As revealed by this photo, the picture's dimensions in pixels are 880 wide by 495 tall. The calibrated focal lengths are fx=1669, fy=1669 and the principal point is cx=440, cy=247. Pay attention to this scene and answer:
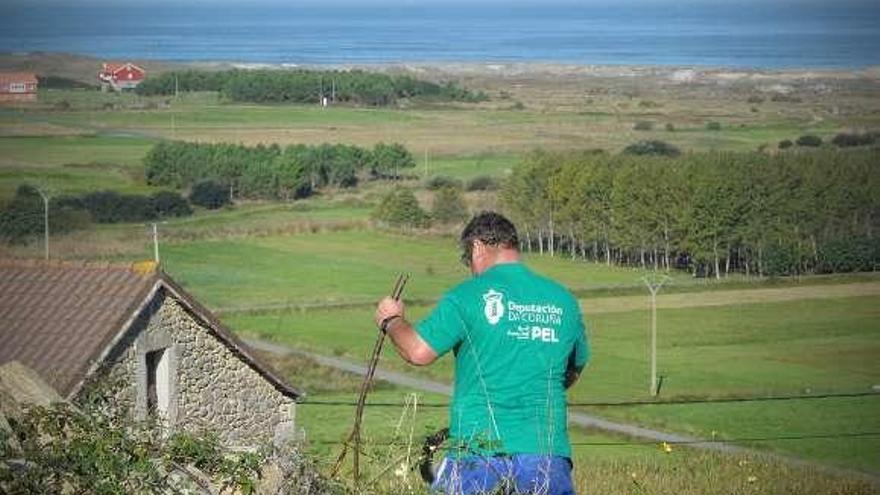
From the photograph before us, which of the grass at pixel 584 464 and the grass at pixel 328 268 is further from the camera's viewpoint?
the grass at pixel 328 268

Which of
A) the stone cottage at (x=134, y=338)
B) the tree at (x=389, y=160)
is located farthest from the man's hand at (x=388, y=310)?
the tree at (x=389, y=160)

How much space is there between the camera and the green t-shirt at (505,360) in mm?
3760

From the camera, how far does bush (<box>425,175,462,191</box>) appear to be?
30828mm

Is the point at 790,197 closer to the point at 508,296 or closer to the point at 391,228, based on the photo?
the point at 391,228

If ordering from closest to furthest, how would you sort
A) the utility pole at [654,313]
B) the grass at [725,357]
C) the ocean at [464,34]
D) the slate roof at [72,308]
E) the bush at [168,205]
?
the slate roof at [72,308] < the grass at [725,357] < the utility pole at [654,313] < the bush at [168,205] < the ocean at [464,34]

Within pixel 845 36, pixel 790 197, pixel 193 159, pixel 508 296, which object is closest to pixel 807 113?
pixel 845 36

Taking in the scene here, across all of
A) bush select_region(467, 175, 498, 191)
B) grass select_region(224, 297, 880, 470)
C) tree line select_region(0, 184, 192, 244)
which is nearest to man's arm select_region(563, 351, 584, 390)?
grass select_region(224, 297, 880, 470)

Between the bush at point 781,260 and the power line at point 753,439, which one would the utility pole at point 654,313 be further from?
the power line at point 753,439

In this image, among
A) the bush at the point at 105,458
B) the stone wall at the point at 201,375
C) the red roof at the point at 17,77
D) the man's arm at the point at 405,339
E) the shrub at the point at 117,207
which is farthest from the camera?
the shrub at the point at 117,207

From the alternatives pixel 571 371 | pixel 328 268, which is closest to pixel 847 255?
pixel 328 268

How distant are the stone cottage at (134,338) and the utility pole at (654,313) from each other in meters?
13.2

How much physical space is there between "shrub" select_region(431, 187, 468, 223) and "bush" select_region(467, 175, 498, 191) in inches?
28.6

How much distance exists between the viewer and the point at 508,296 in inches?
150

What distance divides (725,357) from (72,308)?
16314 mm
